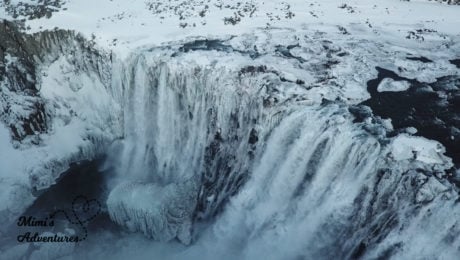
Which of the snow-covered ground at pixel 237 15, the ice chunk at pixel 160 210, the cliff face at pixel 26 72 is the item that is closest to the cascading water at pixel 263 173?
the ice chunk at pixel 160 210

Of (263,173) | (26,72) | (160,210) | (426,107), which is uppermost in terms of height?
(426,107)

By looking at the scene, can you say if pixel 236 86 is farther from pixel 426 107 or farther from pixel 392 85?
pixel 426 107

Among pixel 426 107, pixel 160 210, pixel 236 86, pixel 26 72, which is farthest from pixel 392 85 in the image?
pixel 26 72

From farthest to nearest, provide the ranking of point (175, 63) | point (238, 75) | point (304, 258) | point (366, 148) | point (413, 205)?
point (175, 63) < point (238, 75) < point (304, 258) < point (366, 148) < point (413, 205)

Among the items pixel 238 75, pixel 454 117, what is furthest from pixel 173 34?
pixel 454 117

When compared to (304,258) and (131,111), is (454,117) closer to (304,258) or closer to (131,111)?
(304,258)

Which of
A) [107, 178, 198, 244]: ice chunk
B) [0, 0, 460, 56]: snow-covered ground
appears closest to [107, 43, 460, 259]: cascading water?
[107, 178, 198, 244]: ice chunk
